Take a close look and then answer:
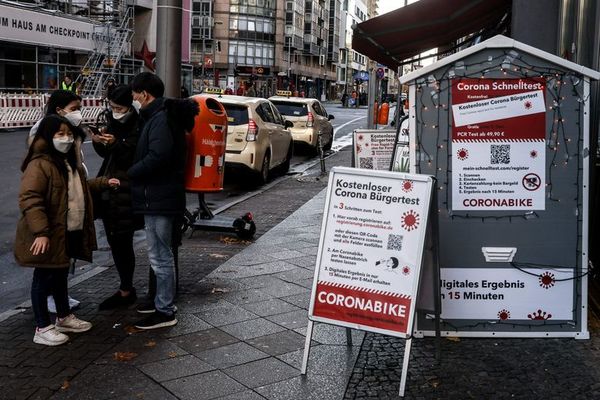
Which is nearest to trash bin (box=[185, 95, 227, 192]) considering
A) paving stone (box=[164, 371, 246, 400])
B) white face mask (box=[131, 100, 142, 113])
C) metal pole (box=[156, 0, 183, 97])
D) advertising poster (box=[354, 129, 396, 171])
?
metal pole (box=[156, 0, 183, 97])

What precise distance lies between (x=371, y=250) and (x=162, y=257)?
1.80m

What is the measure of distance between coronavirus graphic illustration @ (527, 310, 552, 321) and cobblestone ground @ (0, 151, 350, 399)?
2565mm

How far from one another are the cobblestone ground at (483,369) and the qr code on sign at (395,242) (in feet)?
2.72

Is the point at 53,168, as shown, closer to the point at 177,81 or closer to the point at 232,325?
the point at 232,325

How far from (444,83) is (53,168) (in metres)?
2.77

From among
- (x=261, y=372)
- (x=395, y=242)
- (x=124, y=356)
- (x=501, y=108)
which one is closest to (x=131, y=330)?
(x=124, y=356)

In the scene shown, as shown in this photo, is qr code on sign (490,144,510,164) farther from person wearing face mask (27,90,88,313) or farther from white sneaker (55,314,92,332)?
white sneaker (55,314,92,332)

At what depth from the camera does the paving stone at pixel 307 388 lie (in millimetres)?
4234

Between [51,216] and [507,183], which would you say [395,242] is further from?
[51,216]

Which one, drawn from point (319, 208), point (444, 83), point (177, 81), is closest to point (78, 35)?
point (319, 208)

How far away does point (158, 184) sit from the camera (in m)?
5.32

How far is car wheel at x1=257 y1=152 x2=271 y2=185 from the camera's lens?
14936mm

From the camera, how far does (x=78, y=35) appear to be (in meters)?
36.1

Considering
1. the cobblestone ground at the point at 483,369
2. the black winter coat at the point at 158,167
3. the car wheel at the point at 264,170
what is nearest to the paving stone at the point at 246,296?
the black winter coat at the point at 158,167
